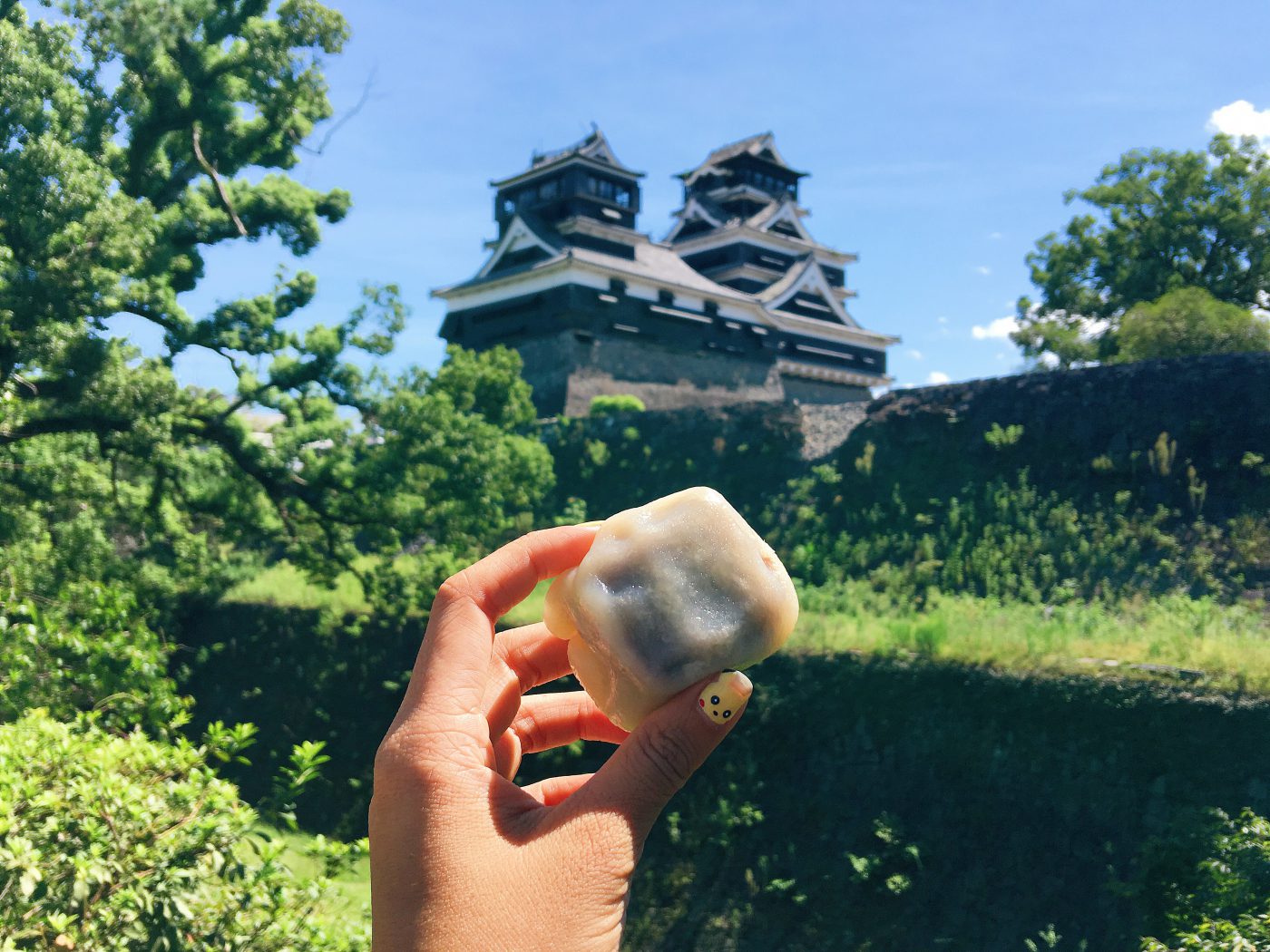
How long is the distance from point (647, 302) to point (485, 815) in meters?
27.4

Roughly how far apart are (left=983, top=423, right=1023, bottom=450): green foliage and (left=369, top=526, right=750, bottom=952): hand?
14.9 meters

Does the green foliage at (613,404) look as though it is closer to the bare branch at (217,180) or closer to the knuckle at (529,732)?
the bare branch at (217,180)

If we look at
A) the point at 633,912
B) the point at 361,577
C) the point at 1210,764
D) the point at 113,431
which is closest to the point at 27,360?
the point at 113,431

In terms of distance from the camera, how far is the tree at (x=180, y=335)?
28.1 ft

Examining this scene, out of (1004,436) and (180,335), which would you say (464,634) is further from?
(1004,436)

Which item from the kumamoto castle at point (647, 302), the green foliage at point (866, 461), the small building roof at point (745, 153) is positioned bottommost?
the green foliage at point (866, 461)

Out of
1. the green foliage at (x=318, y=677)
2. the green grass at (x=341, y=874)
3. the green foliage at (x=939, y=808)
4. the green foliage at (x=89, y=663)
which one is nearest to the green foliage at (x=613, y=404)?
the green foliage at (x=318, y=677)

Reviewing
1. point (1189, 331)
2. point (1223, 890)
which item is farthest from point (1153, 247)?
point (1223, 890)

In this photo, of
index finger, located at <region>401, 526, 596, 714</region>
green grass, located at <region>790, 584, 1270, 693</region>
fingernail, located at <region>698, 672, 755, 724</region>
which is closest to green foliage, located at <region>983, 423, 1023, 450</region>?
green grass, located at <region>790, 584, 1270, 693</region>

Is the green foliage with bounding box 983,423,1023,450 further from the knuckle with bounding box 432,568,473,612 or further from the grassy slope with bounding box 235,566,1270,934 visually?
the knuckle with bounding box 432,568,473,612

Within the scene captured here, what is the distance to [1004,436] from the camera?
15.9m

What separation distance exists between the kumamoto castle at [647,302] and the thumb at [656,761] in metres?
24.2

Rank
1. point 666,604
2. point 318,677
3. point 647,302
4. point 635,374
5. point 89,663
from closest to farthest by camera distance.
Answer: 1. point 666,604
2. point 89,663
3. point 318,677
4. point 635,374
5. point 647,302

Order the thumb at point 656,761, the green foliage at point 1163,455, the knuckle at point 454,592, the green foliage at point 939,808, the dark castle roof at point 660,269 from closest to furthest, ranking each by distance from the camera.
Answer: the thumb at point 656,761 → the knuckle at point 454,592 → the green foliage at point 939,808 → the green foliage at point 1163,455 → the dark castle roof at point 660,269
